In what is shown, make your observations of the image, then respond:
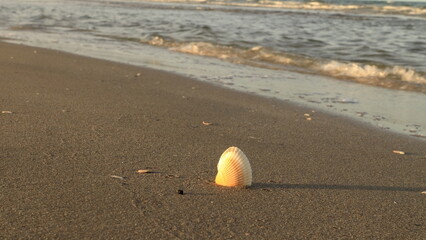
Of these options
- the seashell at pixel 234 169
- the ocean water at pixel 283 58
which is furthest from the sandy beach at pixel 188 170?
the ocean water at pixel 283 58

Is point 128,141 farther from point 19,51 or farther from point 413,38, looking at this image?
point 413,38

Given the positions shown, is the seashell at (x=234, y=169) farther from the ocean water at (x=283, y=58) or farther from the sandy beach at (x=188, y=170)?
the ocean water at (x=283, y=58)

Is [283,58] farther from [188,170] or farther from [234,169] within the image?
[234,169]

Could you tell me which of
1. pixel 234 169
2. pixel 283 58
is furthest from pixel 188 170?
pixel 283 58

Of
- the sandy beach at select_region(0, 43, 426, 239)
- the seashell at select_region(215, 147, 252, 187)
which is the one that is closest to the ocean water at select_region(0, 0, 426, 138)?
the sandy beach at select_region(0, 43, 426, 239)

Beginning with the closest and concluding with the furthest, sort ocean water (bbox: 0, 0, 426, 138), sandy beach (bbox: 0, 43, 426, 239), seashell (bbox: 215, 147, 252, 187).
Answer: sandy beach (bbox: 0, 43, 426, 239), seashell (bbox: 215, 147, 252, 187), ocean water (bbox: 0, 0, 426, 138)

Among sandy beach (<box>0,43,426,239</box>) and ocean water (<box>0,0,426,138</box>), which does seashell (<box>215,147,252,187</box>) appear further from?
ocean water (<box>0,0,426,138</box>)

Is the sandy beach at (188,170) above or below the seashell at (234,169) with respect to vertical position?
below
